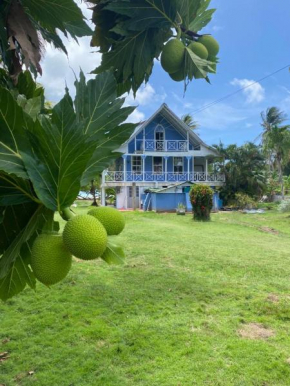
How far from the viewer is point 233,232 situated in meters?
12.6

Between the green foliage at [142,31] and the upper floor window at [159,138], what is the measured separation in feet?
75.7

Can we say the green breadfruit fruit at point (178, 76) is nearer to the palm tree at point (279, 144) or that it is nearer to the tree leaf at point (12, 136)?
the tree leaf at point (12, 136)

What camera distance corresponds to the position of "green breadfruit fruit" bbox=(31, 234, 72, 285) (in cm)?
89

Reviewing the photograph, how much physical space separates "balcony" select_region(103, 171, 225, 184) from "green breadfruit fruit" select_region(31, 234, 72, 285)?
22.7 m

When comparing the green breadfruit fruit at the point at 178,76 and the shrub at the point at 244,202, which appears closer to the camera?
the green breadfruit fruit at the point at 178,76

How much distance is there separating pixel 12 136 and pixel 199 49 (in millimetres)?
1126

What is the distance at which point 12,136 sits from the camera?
33.0 inches

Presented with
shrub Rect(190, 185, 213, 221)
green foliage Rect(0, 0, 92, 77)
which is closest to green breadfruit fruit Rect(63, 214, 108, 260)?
Result: green foliage Rect(0, 0, 92, 77)

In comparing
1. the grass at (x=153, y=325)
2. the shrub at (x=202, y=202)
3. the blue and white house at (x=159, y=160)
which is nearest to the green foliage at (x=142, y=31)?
the grass at (x=153, y=325)

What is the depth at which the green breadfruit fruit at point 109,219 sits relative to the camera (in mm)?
980

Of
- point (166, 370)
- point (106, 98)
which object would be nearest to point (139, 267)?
point (166, 370)

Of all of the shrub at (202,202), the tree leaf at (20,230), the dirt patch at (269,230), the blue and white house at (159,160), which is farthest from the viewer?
the blue and white house at (159,160)

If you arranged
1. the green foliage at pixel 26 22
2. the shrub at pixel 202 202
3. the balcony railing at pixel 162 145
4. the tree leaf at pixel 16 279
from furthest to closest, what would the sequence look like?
the balcony railing at pixel 162 145 → the shrub at pixel 202 202 → the green foliage at pixel 26 22 → the tree leaf at pixel 16 279

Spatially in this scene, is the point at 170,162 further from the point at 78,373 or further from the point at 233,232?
the point at 78,373
